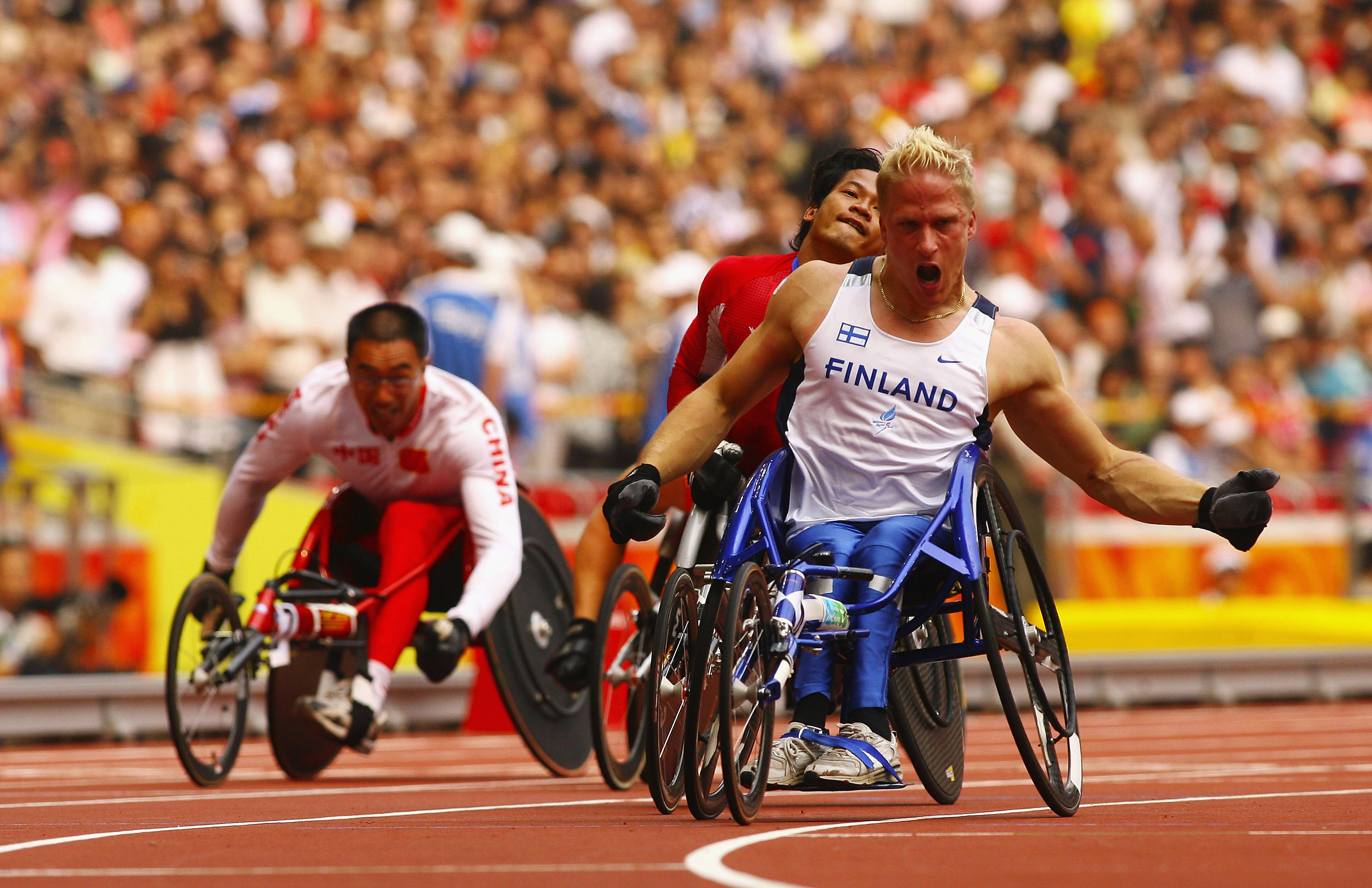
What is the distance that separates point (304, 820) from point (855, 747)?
5.08 feet

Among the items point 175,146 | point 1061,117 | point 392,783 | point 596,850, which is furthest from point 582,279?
point 596,850

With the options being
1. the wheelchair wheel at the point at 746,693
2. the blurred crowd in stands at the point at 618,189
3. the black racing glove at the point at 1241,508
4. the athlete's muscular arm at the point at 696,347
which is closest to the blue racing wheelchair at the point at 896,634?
the wheelchair wheel at the point at 746,693

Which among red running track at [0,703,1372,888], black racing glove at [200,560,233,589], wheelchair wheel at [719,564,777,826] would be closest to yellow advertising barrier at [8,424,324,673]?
red running track at [0,703,1372,888]

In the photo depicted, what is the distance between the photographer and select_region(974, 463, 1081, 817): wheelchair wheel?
6.04 m

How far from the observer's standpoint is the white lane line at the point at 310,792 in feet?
23.8

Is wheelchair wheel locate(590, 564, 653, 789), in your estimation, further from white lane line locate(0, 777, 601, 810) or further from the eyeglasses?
the eyeglasses

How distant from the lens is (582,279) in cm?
1698

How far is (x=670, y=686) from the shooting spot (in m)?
5.95

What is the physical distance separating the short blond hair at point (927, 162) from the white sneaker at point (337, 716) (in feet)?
9.96

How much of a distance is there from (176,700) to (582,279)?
30.8 feet

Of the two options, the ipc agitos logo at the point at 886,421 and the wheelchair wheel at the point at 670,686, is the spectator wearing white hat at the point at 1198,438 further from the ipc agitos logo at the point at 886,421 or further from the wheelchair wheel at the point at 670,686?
the wheelchair wheel at the point at 670,686

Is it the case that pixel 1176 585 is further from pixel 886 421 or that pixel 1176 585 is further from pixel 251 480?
pixel 886 421

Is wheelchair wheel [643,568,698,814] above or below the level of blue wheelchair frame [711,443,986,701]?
below

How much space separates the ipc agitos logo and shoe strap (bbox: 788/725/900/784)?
863mm
